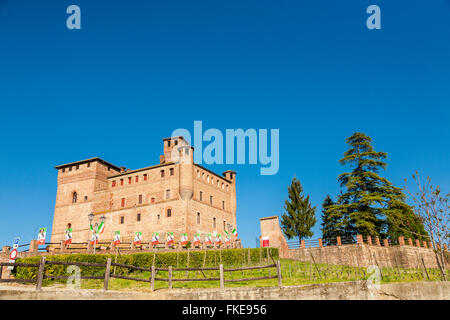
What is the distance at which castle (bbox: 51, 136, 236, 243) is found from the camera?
4019 centimetres

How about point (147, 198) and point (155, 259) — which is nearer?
point (155, 259)

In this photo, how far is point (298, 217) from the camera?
3622cm

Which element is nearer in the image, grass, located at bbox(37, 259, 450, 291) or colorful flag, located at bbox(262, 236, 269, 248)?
grass, located at bbox(37, 259, 450, 291)

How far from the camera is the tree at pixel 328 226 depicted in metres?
29.8

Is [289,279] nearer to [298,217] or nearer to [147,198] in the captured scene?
[298,217]

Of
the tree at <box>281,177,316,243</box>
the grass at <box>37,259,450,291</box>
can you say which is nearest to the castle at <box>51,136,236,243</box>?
the tree at <box>281,177,316,243</box>

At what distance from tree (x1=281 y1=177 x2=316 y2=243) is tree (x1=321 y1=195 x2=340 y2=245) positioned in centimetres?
136

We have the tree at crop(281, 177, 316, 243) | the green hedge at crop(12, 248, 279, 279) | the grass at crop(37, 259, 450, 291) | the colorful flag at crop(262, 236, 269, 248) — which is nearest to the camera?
the grass at crop(37, 259, 450, 291)

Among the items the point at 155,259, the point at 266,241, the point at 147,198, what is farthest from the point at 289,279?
the point at 147,198

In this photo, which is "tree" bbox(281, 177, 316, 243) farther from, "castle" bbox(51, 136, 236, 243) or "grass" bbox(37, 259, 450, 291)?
"grass" bbox(37, 259, 450, 291)

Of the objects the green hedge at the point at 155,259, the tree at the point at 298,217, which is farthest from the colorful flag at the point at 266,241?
the tree at the point at 298,217

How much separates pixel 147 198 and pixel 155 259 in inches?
840
